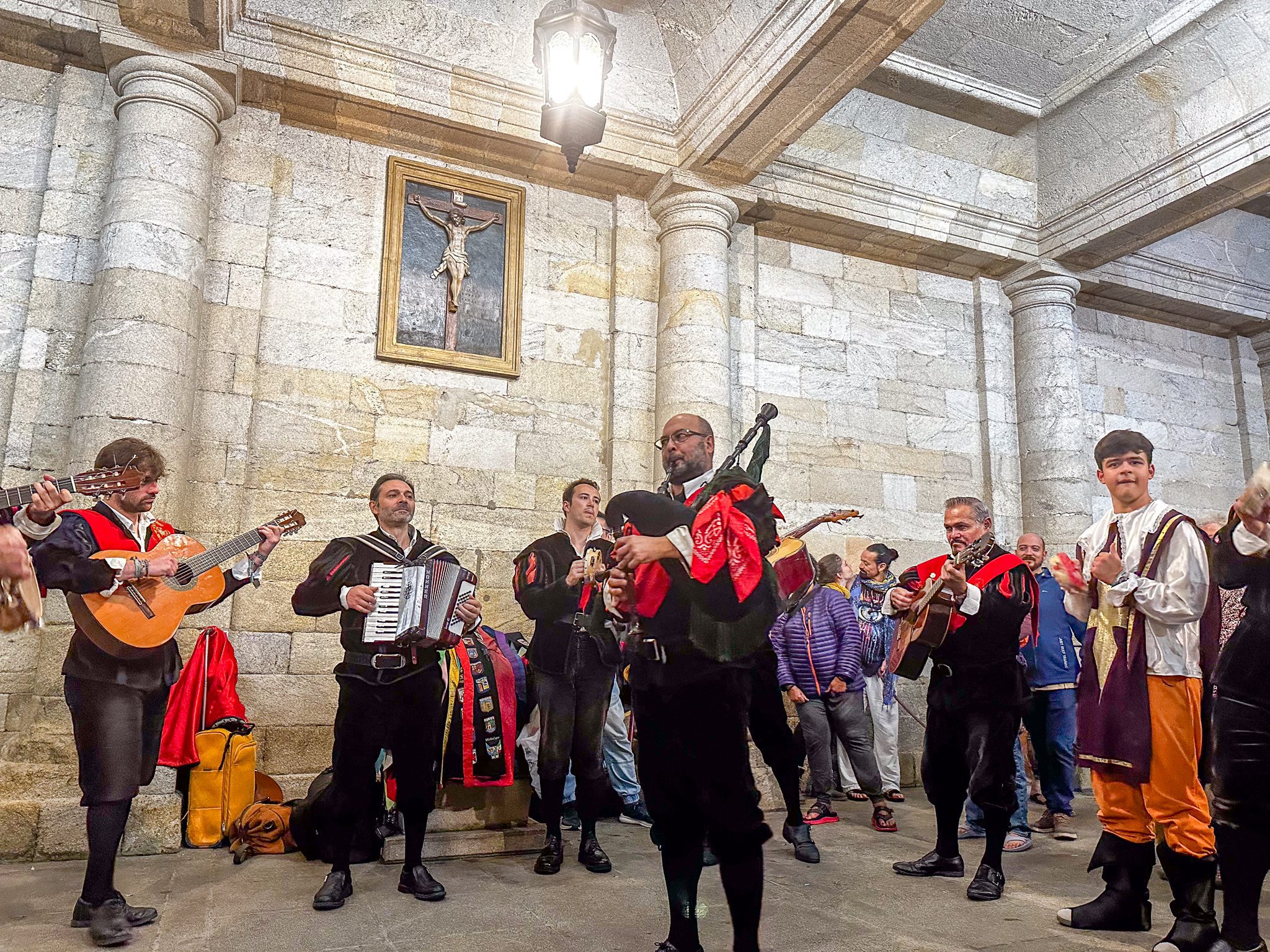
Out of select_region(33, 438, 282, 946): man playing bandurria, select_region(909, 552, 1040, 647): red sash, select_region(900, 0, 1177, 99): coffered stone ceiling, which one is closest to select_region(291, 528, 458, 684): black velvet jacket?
select_region(33, 438, 282, 946): man playing bandurria

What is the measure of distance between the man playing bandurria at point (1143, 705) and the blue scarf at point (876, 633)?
9.41ft

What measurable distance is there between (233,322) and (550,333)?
241 centimetres

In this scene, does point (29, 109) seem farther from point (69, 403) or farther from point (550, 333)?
point (550, 333)

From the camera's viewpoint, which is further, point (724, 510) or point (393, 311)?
point (393, 311)

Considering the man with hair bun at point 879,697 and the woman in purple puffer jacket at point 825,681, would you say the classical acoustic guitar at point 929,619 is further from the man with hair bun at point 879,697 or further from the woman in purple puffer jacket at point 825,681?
the man with hair bun at point 879,697

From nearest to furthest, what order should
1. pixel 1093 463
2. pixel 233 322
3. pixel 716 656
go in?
pixel 716 656 < pixel 233 322 < pixel 1093 463

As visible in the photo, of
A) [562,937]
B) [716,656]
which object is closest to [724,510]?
[716,656]

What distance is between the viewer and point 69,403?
588 centimetres

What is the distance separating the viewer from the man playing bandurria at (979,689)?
4.18 metres

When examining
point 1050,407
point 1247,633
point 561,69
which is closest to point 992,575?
point 1247,633

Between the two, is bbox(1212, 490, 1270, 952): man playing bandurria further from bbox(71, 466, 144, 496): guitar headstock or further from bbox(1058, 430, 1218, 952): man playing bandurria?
bbox(71, 466, 144, 496): guitar headstock

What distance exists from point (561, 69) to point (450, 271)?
7.36 feet

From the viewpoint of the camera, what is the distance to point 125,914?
3518mm

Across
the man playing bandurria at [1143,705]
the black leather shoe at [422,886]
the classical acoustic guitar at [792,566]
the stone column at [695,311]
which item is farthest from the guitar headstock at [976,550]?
the stone column at [695,311]
